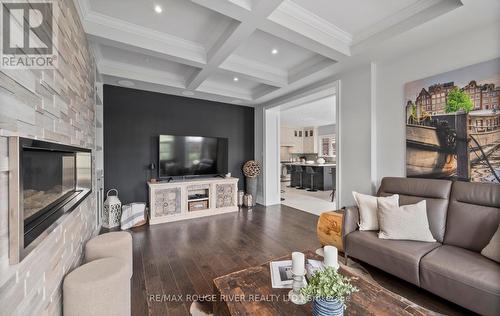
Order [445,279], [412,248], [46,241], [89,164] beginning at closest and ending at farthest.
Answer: [46,241] → [445,279] → [412,248] → [89,164]

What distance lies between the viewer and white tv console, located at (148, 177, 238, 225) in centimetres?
367

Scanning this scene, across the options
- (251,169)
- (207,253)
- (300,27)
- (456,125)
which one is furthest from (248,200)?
(456,125)

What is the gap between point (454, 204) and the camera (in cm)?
200

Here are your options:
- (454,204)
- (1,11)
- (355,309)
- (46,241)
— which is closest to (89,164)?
(46,241)

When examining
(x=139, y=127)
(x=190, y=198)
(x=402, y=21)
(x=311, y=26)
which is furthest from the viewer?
(x=190, y=198)

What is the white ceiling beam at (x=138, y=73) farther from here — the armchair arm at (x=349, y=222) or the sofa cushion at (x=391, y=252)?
the sofa cushion at (x=391, y=252)

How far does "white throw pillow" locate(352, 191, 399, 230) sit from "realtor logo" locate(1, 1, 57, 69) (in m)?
2.81

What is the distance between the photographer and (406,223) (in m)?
1.96

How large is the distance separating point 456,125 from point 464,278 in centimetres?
157

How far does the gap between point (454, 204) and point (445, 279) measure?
86 centimetres

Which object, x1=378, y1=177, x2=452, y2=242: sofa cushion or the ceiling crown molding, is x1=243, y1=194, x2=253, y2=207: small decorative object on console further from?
the ceiling crown molding

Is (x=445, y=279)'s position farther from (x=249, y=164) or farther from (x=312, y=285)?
(x=249, y=164)

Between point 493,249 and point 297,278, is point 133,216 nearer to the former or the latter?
point 297,278

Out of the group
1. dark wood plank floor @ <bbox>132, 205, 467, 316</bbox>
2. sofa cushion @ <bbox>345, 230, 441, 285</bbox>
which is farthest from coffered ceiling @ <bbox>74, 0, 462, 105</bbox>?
dark wood plank floor @ <bbox>132, 205, 467, 316</bbox>
